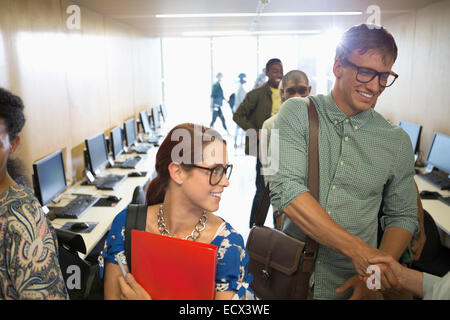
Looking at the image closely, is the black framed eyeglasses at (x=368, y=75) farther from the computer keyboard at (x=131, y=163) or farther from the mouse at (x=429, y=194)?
the computer keyboard at (x=131, y=163)

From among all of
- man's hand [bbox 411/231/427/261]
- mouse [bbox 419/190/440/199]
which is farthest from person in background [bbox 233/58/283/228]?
man's hand [bbox 411/231/427/261]

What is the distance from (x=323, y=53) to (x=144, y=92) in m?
6.26

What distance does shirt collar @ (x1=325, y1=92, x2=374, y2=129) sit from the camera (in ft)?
4.74

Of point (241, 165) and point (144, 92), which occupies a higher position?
point (144, 92)

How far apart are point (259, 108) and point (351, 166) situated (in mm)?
3087

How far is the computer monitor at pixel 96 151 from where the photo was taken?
4297mm

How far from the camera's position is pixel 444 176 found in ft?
14.6

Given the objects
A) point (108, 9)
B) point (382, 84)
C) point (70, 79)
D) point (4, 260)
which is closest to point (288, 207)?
point (382, 84)

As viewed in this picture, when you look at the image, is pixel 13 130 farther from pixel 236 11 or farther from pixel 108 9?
pixel 236 11

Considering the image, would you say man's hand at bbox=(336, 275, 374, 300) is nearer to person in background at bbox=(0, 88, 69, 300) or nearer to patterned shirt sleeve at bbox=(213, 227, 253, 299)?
patterned shirt sleeve at bbox=(213, 227, 253, 299)

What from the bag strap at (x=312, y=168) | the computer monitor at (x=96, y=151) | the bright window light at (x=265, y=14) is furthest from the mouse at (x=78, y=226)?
the bright window light at (x=265, y=14)

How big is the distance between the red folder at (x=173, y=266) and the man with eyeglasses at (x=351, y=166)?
0.41 metres

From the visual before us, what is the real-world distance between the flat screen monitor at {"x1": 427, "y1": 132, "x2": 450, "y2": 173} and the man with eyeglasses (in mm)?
3313

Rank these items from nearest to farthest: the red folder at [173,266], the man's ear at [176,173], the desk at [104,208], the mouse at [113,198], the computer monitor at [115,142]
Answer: the red folder at [173,266] < the man's ear at [176,173] < the desk at [104,208] < the mouse at [113,198] < the computer monitor at [115,142]
